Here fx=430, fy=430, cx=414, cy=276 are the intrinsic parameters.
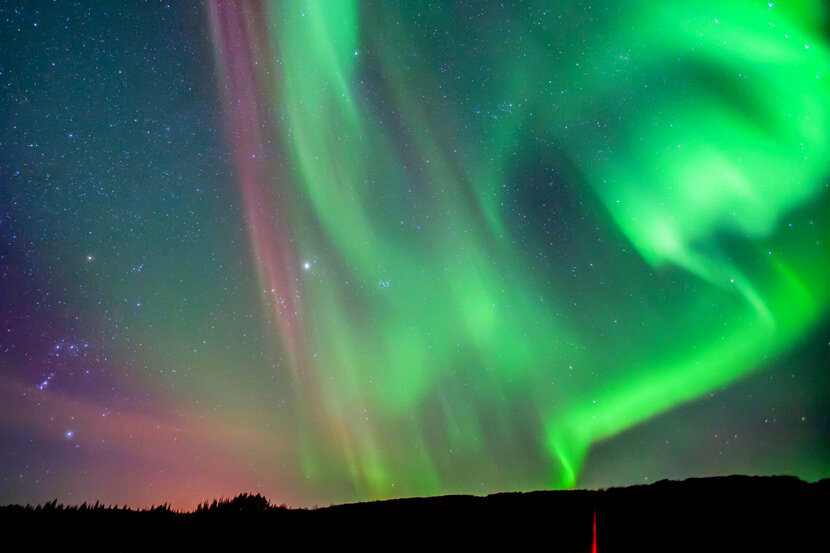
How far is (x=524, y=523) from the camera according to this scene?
287 inches

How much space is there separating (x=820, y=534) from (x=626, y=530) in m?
2.46

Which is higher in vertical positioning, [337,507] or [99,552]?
[99,552]

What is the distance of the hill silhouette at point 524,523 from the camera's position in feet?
20.8

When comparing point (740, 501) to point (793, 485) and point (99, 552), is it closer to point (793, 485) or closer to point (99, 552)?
point (793, 485)

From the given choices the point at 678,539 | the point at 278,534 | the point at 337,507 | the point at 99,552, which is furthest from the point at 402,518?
the point at 99,552

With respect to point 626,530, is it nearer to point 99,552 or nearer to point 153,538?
point 153,538

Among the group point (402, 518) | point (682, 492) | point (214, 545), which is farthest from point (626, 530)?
point (214, 545)

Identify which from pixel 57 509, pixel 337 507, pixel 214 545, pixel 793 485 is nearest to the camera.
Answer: pixel 793 485

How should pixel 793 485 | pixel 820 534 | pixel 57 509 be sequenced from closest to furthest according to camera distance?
pixel 820 534 → pixel 793 485 → pixel 57 509

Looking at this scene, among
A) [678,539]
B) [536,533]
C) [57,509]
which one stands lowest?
[678,539]

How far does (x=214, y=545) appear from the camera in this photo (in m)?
7.48

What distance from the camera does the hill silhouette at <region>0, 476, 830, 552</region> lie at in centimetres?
634

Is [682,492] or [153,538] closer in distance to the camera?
[682,492]

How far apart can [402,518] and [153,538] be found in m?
4.57
